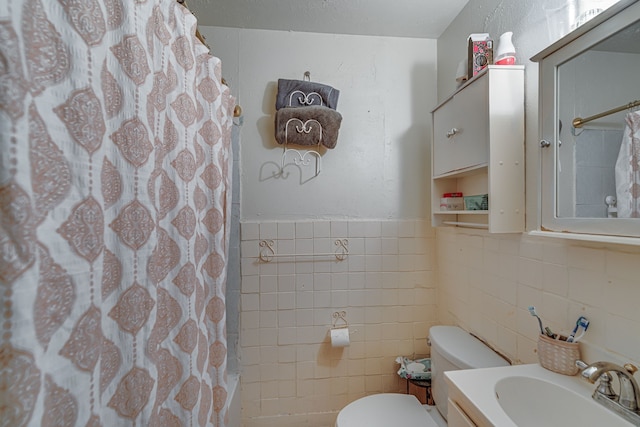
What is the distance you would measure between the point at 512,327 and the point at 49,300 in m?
1.40

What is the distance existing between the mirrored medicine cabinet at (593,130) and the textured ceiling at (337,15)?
0.81m

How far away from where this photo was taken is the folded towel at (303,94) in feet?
4.96

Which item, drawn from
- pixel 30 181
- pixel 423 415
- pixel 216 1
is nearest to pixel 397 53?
pixel 216 1

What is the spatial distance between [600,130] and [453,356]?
0.93m

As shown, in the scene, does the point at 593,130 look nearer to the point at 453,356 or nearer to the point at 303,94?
the point at 453,356

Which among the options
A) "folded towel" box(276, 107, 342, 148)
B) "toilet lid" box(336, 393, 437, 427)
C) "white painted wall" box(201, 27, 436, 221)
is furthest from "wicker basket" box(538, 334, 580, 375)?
"folded towel" box(276, 107, 342, 148)

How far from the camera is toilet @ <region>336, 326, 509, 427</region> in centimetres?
111

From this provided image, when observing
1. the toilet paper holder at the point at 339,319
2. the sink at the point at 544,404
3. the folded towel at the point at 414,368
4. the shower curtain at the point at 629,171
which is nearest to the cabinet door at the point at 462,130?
the shower curtain at the point at 629,171

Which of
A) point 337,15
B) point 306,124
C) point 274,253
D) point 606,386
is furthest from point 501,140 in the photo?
point 274,253

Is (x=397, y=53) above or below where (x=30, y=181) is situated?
above

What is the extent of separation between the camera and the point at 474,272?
131 cm

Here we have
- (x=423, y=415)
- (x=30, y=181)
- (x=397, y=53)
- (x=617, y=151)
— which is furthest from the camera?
(x=397, y=53)

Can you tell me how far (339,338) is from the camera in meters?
1.49

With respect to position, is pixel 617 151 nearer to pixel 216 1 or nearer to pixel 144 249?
pixel 144 249
